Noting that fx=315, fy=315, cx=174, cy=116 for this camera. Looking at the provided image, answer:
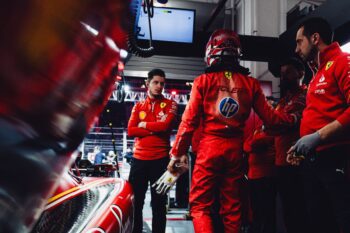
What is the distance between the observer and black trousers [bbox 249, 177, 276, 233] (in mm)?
2629

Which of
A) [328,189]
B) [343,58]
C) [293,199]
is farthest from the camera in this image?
[293,199]

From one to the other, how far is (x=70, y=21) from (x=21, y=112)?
0.27ft

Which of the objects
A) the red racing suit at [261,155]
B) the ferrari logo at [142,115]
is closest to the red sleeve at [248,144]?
the red racing suit at [261,155]

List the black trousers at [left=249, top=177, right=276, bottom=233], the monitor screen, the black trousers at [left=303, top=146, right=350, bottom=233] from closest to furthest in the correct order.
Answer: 1. the black trousers at [left=303, top=146, right=350, bottom=233]
2. the black trousers at [left=249, top=177, right=276, bottom=233]
3. the monitor screen

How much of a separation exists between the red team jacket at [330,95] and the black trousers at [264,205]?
3.34ft

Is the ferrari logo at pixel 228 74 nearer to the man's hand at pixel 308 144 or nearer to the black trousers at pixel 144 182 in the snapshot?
the man's hand at pixel 308 144

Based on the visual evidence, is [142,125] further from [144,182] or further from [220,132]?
[220,132]

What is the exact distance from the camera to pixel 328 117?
1.72 m

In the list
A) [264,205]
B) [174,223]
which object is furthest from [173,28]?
[264,205]

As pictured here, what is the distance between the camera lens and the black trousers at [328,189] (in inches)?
60.9

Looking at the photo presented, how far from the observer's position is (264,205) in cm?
270

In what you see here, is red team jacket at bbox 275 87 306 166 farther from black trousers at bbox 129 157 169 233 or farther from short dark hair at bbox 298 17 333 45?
black trousers at bbox 129 157 169 233

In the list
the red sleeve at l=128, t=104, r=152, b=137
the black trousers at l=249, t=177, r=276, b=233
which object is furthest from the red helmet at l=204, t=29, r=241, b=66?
the black trousers at l=249, t=177, r=276, b=233

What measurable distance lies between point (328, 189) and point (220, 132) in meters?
0.66
